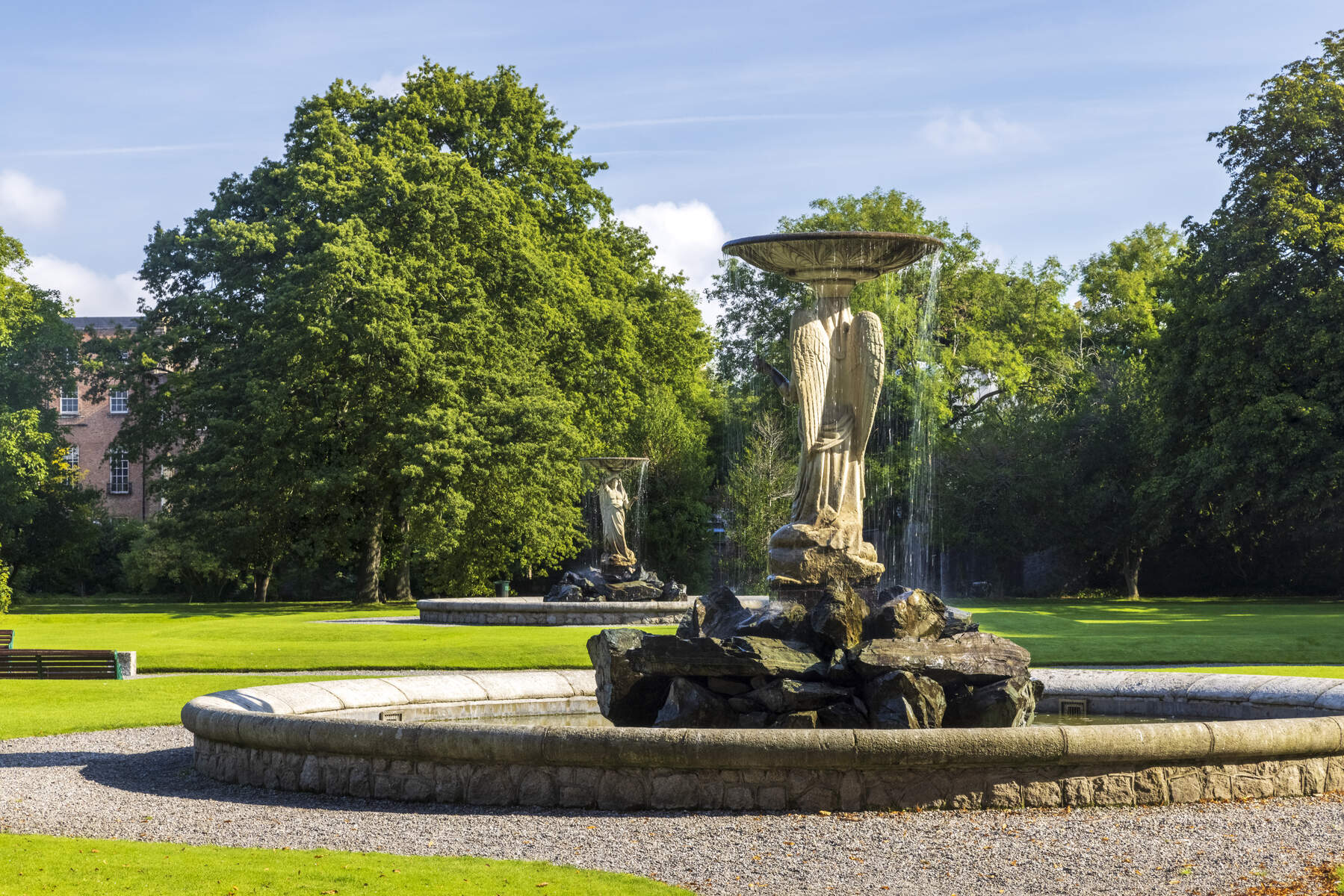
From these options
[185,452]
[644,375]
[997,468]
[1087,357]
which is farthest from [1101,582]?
[185,452]

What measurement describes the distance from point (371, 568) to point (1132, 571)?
80.4ft

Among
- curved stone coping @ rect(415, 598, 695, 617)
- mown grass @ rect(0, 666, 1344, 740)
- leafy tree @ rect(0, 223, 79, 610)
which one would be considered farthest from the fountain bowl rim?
leafy tree @ rect(0, 223, 79, 610)

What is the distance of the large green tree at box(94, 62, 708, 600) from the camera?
3519 centimetres

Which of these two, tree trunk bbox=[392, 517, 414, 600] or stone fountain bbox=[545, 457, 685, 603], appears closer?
stone fountain bbox=[545, 457, 685, 603]

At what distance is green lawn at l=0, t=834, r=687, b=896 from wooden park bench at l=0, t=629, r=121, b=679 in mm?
11111

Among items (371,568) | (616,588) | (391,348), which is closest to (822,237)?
(616,588)

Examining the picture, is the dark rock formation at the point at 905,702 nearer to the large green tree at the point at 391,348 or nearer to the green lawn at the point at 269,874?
the green lawn at the point at 269,874

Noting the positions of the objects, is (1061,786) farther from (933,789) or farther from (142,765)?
(142,765)

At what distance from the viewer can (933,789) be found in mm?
8812

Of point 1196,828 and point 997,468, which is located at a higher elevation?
point 997,468

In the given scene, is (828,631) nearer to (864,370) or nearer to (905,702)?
(905,702)

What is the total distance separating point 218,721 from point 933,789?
5.36 m

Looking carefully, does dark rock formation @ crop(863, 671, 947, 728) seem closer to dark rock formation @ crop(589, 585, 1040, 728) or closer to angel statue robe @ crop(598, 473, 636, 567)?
dark rock formation @ crop(589, 585, 1040, 728)

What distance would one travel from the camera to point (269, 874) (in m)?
6.95
